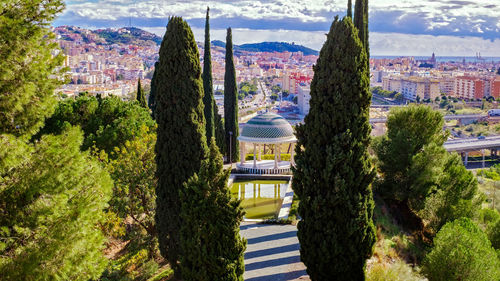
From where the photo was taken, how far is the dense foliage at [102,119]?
11.4 m

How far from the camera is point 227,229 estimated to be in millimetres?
5680

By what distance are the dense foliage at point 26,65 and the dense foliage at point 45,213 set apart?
291 mm

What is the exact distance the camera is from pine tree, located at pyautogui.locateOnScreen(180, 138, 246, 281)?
18.6ft

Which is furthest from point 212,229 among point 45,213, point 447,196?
point 447,196

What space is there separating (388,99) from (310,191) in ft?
293

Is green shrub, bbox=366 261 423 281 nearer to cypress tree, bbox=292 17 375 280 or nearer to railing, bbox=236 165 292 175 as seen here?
cypress tree, bbox=292 17 375 280

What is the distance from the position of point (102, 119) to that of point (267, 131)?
6.71m

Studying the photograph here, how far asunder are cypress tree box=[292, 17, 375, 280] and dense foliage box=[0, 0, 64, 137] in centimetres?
407

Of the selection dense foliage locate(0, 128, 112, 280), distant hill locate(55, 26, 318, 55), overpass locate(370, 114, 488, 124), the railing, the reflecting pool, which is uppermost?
distant hill locate(55, 26, 318, 55)

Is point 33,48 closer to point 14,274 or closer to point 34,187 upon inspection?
point 34,187

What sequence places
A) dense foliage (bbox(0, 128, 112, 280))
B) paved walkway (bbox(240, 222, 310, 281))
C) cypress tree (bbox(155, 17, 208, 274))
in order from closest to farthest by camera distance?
dense foliage (bbox(0, 128, 112, 280))
cypress tree (bbox(155, 17, 208, 274))
paved walkway (bbox(240, 222, 310, 281))

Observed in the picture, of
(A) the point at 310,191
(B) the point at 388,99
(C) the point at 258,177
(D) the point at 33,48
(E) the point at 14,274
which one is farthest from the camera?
(B) the point at 388,99

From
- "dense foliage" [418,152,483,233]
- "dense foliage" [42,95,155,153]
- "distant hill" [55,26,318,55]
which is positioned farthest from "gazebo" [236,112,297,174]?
"distant hill" [55,26,318,55]

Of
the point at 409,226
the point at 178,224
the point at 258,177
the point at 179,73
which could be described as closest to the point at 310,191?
the point at 178,224
